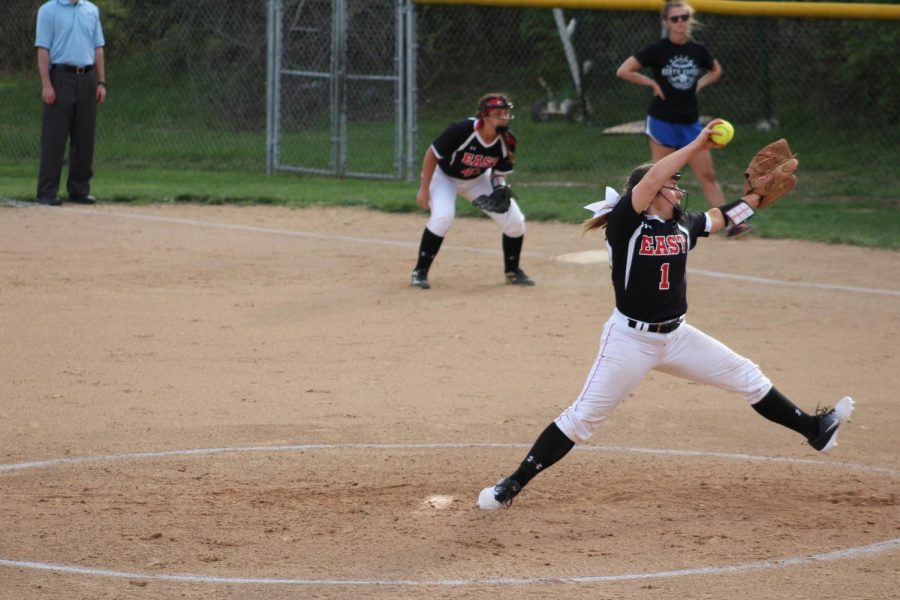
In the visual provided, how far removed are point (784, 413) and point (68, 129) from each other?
10766 mm

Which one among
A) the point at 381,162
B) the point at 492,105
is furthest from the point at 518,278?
the point at 381,162

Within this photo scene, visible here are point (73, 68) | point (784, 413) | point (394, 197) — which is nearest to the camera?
point (784, 413)

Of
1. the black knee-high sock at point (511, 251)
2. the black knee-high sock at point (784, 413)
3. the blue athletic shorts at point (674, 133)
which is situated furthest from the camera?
the blue athletic shorts at point (674, 133)

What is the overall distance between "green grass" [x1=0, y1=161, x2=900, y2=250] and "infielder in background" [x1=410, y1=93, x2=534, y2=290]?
345 cm

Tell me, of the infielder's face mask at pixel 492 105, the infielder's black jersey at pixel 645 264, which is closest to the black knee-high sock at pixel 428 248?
the infielder's face mask at pixel 492 105

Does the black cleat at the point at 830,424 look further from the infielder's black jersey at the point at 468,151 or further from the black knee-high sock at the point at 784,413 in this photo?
the infielder's black jersey at the point at 468,151

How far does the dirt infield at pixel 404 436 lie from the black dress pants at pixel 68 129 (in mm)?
2474

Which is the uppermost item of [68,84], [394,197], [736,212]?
[68,84]

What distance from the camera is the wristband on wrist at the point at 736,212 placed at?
242 inches

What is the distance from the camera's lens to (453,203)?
1128 centimetres

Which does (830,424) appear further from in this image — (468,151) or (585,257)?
(585,257)

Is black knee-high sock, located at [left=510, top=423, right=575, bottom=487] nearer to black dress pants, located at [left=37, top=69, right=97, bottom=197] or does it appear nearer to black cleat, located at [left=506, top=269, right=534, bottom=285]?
black cleat, located at [left=506, top=269, right=534, bottom=285]

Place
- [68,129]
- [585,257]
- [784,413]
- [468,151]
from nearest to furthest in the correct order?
1. [784,413]
2. [468,151]
3. [585,257]
4. [68,129]

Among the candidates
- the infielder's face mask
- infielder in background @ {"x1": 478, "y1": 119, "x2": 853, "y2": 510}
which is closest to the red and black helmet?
the infielder's face mask
